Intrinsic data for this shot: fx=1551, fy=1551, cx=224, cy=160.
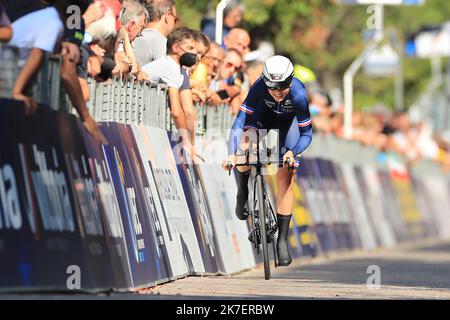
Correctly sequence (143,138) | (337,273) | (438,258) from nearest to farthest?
(143,138)
(337,273)
(438,258)

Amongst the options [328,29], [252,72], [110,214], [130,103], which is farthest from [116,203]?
[328,29]

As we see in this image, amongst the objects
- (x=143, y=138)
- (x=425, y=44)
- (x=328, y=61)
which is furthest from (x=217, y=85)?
(x=425, y=44)

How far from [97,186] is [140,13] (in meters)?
3.11

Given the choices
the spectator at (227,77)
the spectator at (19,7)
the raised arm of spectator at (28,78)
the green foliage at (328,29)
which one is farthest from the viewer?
the green foliage at (328,29)

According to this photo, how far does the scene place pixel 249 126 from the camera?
1513 centimetres

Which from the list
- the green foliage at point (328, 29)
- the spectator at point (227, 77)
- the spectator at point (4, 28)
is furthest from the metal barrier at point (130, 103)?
the green foliage at point (328, 29)

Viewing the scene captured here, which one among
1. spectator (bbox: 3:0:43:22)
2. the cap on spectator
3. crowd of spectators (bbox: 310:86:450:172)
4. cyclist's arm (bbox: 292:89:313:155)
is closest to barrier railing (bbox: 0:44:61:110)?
spectator (bbox: 3:0:43:22)

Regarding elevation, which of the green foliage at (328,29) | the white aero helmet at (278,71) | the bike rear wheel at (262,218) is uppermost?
the green foliage at (328,29)

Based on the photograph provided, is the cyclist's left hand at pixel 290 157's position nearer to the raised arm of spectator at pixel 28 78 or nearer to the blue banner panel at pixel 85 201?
the blue banner panel at pixel 85 201

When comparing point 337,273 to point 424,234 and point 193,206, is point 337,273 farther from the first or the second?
point 424,234

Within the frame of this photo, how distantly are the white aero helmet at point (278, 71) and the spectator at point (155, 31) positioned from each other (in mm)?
1374

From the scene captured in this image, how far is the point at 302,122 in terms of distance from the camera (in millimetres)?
15188

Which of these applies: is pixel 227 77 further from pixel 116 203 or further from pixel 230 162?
pixel 116 203

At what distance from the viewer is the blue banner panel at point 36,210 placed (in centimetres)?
1067
